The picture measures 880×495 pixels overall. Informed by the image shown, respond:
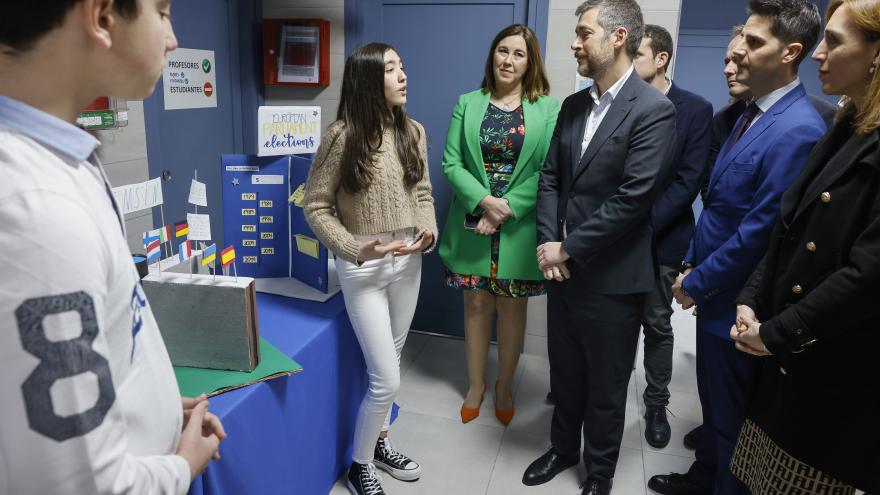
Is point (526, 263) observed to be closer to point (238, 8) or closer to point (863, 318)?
point (863, 318)

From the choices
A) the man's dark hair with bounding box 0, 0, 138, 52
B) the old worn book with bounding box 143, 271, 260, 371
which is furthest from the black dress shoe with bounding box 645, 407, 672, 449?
the man's dark hair with bounding box 0, 0, 138, 52

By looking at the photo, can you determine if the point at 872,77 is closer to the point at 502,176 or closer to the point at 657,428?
the point at 502,176

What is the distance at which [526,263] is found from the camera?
253 cm

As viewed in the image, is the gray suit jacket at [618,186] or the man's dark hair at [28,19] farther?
A: the gray suit jacket at [618,186]

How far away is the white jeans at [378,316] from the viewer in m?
1.90

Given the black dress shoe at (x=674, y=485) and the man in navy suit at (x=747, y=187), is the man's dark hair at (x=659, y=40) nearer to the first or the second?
the man in navy suit at (x=747, y=187)

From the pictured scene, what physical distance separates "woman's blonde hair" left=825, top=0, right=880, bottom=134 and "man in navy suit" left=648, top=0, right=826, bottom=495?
313 millimetres

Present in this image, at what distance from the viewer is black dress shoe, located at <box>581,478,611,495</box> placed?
2.12 metres

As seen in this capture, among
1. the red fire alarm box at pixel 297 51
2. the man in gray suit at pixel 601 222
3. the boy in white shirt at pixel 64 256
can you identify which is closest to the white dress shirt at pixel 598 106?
the man in gray suit at pixel 601 222

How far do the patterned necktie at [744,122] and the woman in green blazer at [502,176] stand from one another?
2.60ft

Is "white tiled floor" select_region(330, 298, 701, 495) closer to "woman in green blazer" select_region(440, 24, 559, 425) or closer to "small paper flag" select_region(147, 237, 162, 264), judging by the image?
"woman in green blazer" select_region(440, 24, 559, 425)

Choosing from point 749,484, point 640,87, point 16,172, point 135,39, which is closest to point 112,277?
point 16,172

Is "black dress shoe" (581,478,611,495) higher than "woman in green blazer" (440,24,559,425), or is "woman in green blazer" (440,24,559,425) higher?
"woman in green blazer" (440,24,559,425)

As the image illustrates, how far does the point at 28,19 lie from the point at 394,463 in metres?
1.97
